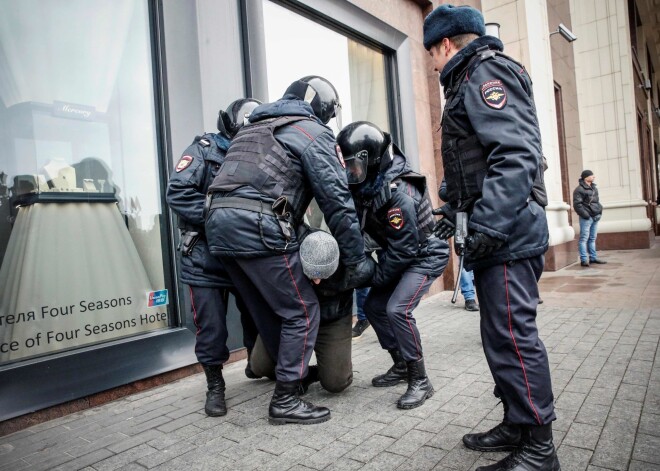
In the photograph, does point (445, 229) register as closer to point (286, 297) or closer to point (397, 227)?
point (397, 227)

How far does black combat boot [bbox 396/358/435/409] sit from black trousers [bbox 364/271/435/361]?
6 cm

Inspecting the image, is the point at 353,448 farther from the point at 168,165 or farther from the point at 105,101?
the point at 105,101

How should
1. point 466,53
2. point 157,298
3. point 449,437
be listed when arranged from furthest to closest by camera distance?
point 157,298 < point 449,437 < point 466,53

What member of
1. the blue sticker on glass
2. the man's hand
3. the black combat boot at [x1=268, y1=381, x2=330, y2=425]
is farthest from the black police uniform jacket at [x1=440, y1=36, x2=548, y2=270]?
the blue sticker on glass

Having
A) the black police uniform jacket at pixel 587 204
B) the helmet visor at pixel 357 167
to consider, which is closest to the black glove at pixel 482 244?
the helmet visor at pixel 357 167

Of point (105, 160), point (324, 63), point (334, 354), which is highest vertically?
point (324, 63)

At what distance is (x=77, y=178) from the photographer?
3707mm

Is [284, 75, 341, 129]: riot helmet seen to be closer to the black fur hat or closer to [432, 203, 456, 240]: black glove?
the black fur hat

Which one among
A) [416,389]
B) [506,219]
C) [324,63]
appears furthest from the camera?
[324,63]

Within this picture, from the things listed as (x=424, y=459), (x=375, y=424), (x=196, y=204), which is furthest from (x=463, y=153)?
(x=196, y=204)

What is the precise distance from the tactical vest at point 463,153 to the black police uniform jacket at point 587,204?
8.97 m

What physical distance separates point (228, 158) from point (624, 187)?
44.1ft

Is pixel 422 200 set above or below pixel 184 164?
below

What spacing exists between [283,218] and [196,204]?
73 centimetres
